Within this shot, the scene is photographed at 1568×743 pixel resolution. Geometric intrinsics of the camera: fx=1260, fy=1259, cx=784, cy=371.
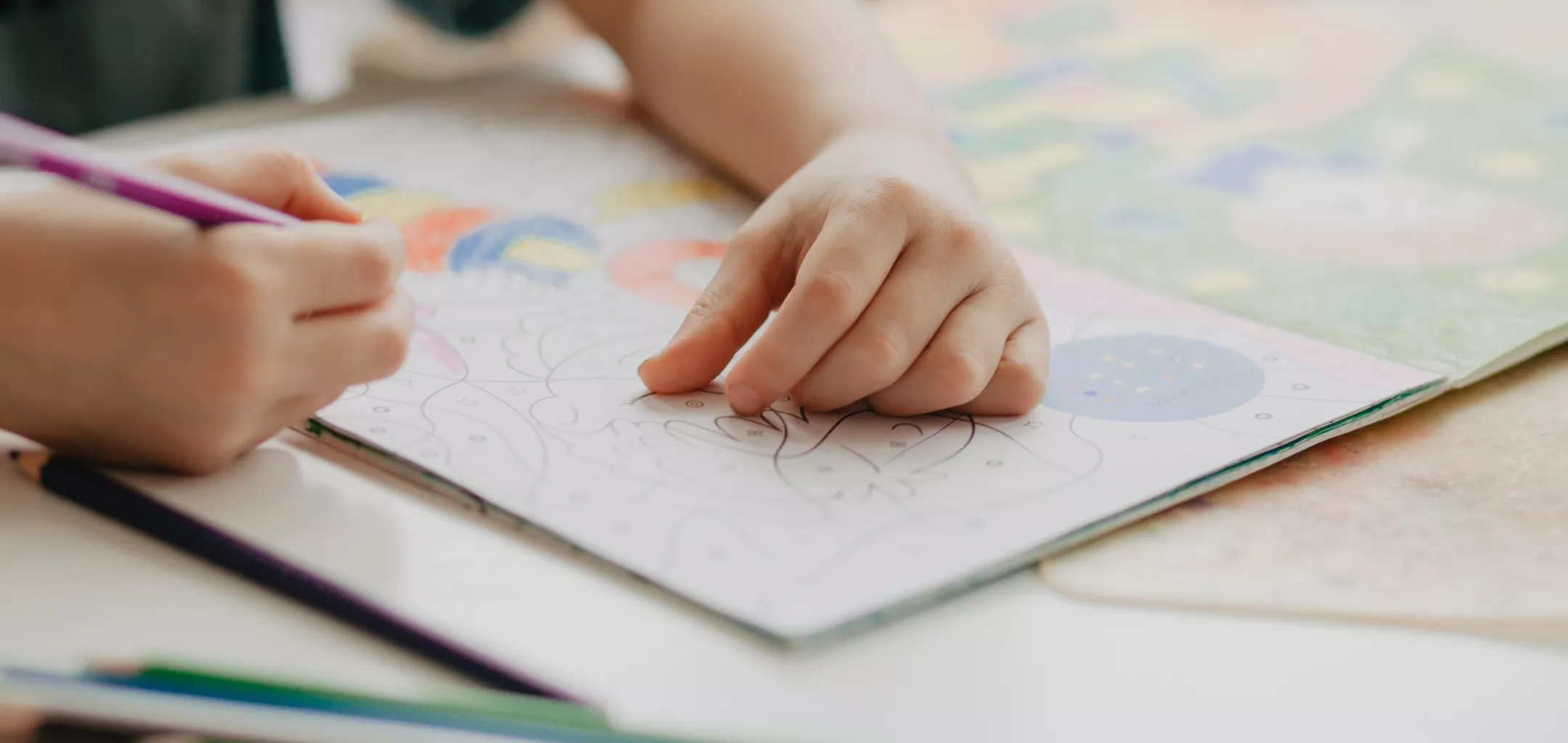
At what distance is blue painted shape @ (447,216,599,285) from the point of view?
504 millimetres

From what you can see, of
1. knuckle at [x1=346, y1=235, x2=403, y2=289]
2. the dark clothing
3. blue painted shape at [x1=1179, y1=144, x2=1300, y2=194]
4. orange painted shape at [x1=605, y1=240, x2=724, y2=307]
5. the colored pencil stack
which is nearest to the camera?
the colored pencil stack

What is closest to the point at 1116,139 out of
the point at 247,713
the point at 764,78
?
the point at 764,78

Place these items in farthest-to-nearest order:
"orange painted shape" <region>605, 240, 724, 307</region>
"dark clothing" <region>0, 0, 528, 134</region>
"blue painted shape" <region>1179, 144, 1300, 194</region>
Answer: "dark clothing" <region>0, 0, 528, 134</region>
"blue painted shape" <region>1179, 144, 1300, 194</region>
"orange painted shape" <region>605, 240, 724, 307</region>

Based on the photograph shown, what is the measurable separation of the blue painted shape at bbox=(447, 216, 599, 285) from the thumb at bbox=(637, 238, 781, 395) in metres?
0.09

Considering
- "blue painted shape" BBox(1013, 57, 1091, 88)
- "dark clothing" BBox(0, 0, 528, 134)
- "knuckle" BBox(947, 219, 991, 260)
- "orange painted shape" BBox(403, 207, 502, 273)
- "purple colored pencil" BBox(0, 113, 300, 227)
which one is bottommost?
"dark clothing" BBox(0, 0, 528, 134)

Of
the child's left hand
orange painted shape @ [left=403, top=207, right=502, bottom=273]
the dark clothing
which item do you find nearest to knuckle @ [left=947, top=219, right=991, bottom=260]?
the child's left hand

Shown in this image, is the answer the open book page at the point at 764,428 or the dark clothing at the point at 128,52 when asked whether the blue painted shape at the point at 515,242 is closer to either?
the open book page at the point at 764,428

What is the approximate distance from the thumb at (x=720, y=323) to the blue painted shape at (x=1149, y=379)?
103mm

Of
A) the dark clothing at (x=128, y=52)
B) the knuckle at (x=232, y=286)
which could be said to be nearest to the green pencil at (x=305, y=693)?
the knuckle at (x=232, y=286)

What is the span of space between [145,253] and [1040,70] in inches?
23.8

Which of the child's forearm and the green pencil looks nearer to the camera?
the green pencil

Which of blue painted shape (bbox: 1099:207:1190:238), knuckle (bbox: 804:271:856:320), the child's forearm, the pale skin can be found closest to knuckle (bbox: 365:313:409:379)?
the pale skin

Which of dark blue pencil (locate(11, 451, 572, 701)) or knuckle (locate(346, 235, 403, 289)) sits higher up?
knuckle (locate(346, 235, 403, 289))

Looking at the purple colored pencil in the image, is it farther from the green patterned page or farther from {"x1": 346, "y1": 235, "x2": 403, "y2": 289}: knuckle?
the green patterned page
